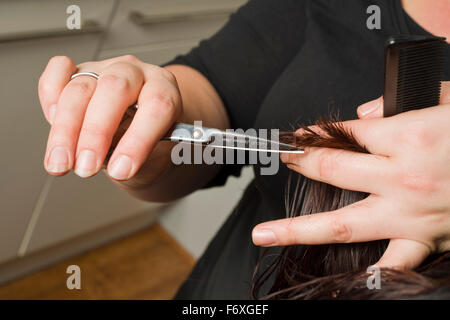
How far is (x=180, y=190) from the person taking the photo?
645 millimetres

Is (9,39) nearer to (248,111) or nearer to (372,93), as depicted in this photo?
(248,111)

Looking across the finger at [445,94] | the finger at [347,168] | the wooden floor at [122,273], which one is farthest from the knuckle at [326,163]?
the wooden floor at [122,273]

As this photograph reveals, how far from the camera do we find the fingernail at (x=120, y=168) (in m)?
0.36

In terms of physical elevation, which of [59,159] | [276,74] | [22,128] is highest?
[22,128]

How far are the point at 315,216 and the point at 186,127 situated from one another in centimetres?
16

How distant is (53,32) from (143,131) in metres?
0.74

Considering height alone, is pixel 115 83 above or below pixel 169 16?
below

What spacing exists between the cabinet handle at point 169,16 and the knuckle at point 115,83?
804mm

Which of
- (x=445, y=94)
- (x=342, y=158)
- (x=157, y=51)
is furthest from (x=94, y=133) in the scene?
(x=157, y=51)

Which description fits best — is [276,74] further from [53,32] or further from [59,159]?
[53,32]

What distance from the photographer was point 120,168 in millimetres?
355

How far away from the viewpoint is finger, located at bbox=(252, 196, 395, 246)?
36cm
